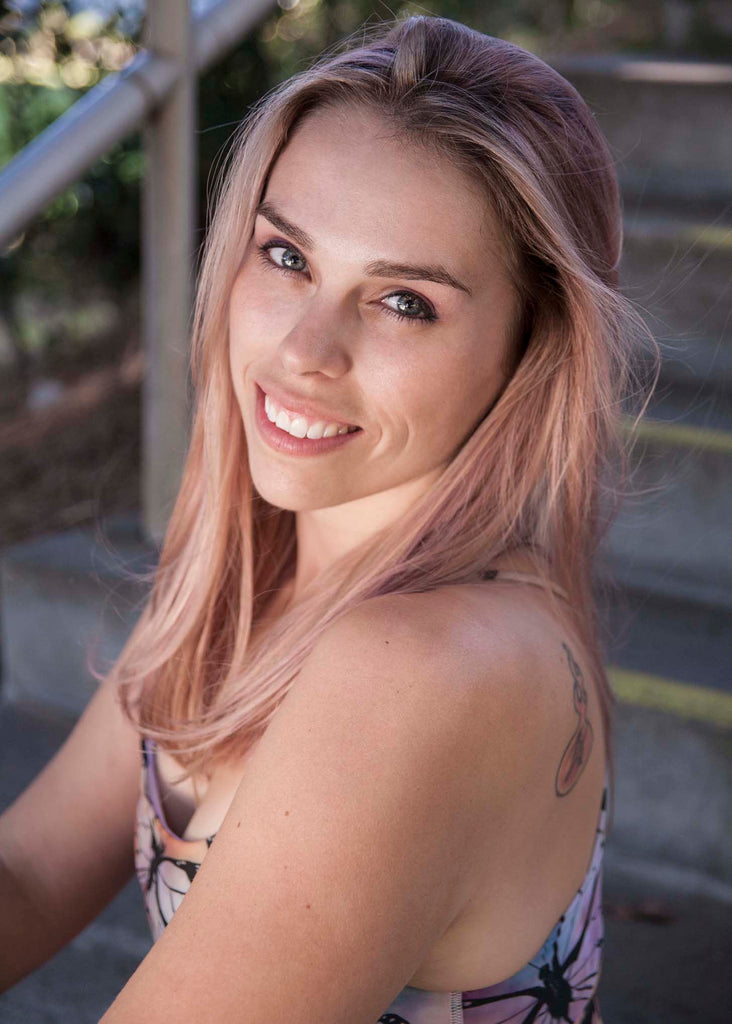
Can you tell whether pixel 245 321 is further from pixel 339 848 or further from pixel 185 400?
pixel 185 400

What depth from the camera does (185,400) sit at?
225 centimetres

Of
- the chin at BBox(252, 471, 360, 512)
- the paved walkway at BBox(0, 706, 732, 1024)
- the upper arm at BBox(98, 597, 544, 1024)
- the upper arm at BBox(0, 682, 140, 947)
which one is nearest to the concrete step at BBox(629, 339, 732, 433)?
the paved walkway at BBox(0, 706, 732, 1024)

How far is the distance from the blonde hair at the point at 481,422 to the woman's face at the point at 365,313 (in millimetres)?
32

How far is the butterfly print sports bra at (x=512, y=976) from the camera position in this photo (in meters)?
1.12

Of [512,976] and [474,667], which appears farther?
[512,976]

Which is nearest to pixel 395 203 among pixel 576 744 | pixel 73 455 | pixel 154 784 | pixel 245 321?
pixel 245 321

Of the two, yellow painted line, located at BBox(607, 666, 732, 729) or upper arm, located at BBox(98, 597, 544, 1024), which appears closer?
upper arm, located at BBox(98, 597, 544, 1024)

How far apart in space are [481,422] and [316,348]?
0.78 feet

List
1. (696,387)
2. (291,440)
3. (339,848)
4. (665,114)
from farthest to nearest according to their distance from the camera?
(665,114), (696,387), (291,440), (339,848)

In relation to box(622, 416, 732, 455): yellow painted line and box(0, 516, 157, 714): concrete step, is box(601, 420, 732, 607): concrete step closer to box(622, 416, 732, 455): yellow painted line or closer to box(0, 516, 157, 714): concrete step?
box(622, 416, 732, 455): yellow painted line

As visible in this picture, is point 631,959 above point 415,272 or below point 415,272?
below

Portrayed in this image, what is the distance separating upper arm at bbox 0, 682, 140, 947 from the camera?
145cm

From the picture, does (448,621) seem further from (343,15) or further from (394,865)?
(343,15)

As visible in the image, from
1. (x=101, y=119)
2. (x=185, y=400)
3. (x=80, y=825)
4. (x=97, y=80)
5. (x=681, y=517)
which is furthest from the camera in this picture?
(x=97, y=80)
